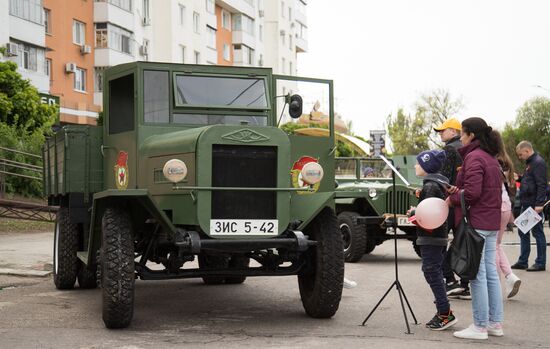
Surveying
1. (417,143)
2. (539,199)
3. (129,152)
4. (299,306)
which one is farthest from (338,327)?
(417,143)

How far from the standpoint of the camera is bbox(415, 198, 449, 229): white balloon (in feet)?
25.0

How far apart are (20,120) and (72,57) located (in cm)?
1351

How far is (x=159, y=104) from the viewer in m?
9.20

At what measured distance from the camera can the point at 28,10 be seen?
35281mm

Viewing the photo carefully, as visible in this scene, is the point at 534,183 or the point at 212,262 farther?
the point at 534,183

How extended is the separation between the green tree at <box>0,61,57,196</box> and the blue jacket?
15737 millimetres

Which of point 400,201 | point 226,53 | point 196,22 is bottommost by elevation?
point 400,201

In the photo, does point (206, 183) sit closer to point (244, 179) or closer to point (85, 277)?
point (244, 179)

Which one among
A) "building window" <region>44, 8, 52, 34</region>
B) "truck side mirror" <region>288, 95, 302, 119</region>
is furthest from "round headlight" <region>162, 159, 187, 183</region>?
"building window" <region>44, 8, 52, 34</region>

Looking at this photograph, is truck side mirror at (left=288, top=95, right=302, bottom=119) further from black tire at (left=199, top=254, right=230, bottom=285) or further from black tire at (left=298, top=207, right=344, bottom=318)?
black tire at (left=199, top=254, right=230, bottom=285)

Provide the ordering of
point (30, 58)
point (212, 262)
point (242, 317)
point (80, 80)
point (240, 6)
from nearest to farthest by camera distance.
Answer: point (242, 317) → point (212, 262) → point (30, 58) → point (80, 80) → point (240, 6)

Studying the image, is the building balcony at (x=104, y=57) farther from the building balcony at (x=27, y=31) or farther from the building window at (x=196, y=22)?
the building window at (x=196, y=22)

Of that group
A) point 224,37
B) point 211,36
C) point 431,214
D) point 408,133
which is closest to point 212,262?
point 431,214

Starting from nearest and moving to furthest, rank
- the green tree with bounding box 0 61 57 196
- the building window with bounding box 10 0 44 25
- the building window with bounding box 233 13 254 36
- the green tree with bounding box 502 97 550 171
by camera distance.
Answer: the green tree with bounding box 0 61 57 196 < the building window with bounding box 10 0 44 25 < the building window with bounding box 233 13 254 36 < the green tree with bounding box 502 97 550 171
